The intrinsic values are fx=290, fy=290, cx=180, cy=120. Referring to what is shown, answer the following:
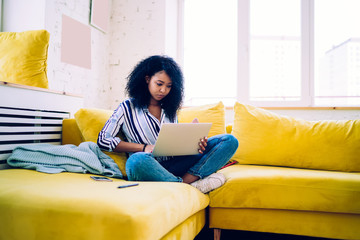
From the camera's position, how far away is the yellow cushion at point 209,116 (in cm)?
196

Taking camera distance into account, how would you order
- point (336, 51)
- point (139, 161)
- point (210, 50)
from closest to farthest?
point (139, 161)
point (336, 51)
point (210, 50)

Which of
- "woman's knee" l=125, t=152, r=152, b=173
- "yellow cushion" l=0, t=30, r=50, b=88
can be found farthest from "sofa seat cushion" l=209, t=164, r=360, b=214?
"yellow cushion" l=0, t=30, r=50, b=88

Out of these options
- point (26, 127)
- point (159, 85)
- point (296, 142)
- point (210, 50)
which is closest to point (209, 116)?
point (159, 85)

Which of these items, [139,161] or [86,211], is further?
[139,161]

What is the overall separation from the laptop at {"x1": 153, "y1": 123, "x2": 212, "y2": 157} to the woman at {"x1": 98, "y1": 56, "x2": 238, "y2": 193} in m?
0.05

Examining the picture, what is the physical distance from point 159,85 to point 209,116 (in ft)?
1.50

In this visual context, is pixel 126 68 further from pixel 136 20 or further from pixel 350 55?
pixel 350 55

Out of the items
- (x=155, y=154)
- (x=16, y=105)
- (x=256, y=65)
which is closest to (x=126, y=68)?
(x=256, y=65)

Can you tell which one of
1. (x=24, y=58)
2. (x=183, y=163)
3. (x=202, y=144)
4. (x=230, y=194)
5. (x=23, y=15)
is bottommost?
(x=230, y=194)

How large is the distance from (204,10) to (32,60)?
1.97 metres

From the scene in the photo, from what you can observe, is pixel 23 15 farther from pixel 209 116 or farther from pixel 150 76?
pixel 209 116

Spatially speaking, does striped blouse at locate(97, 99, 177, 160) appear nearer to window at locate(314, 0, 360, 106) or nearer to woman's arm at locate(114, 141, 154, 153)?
woman's arm at locate(114, 141, 154, 153)

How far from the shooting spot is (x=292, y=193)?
1.42m

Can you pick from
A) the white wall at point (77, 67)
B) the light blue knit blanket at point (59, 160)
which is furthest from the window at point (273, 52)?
the light blue knit blanket at point (59, 160)
